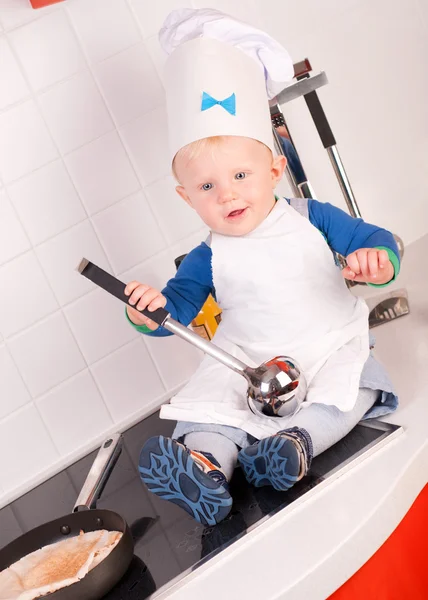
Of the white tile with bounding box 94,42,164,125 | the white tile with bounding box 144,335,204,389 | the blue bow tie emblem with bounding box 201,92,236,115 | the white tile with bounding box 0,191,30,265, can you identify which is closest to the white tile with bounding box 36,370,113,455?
the white tile with bounding box 144,335,204,389

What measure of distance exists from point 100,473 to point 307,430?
14.5 inches

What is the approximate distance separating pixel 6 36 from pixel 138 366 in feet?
1.93

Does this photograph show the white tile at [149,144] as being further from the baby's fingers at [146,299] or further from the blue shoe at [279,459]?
the blue shoe at [279,459]

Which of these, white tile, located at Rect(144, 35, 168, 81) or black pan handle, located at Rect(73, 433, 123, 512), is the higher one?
white tile, located at Rect(144, 35, 168, 81)

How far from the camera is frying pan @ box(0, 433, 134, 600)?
76 centimetres

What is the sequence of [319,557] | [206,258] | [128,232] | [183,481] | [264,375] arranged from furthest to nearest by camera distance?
[128,232] → [206,258] → [264,375] → [183,481] → [319,557]

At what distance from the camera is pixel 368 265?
0.89 m

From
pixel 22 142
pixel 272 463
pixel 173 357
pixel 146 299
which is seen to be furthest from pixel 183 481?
pixel 22 142

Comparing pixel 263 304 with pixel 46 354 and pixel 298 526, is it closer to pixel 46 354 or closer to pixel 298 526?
pixel 298 526

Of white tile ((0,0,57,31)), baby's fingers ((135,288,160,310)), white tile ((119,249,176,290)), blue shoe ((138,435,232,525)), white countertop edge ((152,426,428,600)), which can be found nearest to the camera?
white countertop edge ((152,426,428,600))

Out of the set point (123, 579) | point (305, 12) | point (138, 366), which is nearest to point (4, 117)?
point (138, 366)

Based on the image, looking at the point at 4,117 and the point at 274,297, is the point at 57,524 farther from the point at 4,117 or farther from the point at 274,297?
the point at 4,117

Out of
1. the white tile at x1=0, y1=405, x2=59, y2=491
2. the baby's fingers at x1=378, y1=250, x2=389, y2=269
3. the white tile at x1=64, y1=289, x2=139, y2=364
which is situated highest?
the white tile at x1=64, y1=289, x2=139, y2=364

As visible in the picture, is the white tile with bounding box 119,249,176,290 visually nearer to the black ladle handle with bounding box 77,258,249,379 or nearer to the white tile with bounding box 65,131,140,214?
the white tile with bounding box 65,131,140,214
